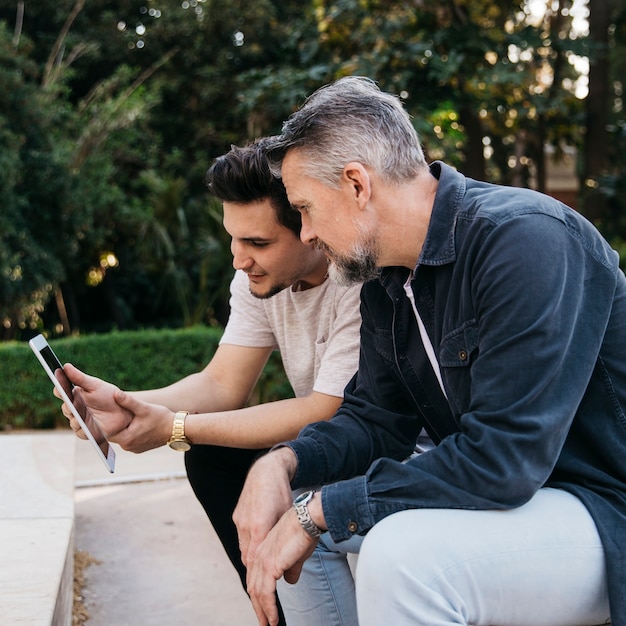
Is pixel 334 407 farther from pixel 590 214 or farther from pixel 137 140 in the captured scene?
pixel 137 140

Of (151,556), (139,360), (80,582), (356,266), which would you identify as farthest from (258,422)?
(139,360)

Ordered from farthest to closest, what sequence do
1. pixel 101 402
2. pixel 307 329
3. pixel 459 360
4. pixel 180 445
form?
pixel 307 329, pixel 180 445, pixel 101 402, pixel 459 360

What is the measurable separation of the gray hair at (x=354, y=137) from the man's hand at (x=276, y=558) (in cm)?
75

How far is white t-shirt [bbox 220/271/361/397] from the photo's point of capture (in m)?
2.60

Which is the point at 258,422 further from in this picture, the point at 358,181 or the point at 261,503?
the point at 358,181

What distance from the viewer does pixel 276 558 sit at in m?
1.85

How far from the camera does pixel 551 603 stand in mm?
1691

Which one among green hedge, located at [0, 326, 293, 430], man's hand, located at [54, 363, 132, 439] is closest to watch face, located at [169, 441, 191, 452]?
man's hand, located at [54, 363, 132, 439]

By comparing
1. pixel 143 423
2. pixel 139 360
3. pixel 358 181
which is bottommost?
pixel 139 360

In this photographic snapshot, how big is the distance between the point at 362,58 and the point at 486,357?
690 cm

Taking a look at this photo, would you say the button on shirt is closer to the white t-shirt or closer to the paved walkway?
the white t-shirt

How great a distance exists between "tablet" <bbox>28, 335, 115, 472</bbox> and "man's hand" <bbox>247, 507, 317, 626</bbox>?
57 centimetres

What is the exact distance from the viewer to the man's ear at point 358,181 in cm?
192

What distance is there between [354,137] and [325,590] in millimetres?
1134
